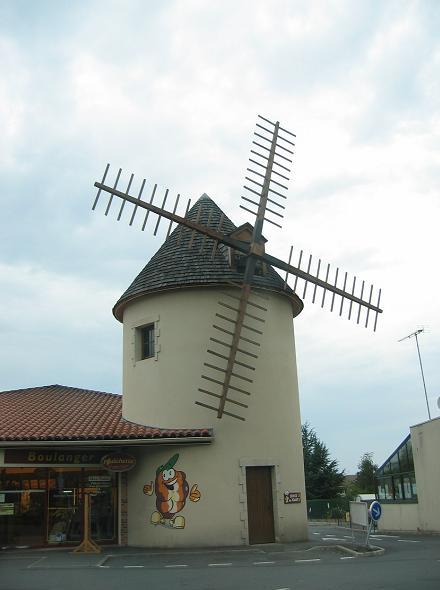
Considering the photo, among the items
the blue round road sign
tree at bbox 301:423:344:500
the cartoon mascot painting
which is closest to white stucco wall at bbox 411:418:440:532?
the blue round road sign

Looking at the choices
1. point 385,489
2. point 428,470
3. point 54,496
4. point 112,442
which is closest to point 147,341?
point 112,442

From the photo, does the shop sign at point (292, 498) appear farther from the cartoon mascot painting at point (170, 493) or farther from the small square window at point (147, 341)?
the small square window at point (147, 341)

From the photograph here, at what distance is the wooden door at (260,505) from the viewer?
16734 mm

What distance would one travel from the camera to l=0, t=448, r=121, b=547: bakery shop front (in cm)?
1614

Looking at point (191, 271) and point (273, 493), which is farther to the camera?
point (191, 271)

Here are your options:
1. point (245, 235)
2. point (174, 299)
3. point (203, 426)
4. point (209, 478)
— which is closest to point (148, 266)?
point (174, 299)

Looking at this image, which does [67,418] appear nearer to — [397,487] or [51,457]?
[51,457]

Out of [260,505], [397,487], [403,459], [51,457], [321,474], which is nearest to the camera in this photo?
[51,457]

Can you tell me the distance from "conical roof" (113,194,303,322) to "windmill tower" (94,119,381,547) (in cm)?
4

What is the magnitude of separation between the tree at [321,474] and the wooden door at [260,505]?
27147mm

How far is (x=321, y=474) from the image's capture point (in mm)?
43812

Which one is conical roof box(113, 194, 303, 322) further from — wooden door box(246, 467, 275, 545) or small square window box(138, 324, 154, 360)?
wooden door box(246, 467, 275, 545)

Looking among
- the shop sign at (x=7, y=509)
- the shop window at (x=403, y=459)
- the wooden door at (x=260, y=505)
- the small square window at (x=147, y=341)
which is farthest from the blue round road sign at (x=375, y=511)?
the shop window at (x=403, y=459)

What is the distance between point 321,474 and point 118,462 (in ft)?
98.6
